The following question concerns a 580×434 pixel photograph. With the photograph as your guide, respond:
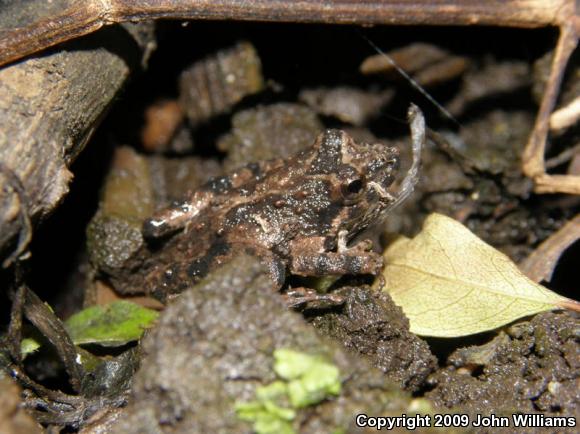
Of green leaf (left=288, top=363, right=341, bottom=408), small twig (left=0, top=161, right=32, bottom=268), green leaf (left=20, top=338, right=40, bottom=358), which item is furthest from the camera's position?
green leaf (left=20, top=338, right=40, bottom=358)

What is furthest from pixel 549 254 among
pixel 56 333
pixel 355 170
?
pixel 56 333

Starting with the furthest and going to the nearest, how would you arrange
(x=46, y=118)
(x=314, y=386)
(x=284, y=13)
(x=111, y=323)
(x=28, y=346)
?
(x=111, y=323) → (x=284, y=13) → (x=28, y=346) → (x=46, y=118) → (x=314, y=386)

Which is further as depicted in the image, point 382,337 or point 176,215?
point 176,215

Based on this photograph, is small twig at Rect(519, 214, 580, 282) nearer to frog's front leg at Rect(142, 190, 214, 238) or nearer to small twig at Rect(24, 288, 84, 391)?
frog's front leg at Rect(142, 190, 214, 238)

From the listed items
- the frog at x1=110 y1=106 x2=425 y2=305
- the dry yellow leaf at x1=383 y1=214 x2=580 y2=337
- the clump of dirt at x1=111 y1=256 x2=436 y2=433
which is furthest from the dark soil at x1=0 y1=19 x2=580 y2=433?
the frog at x1=110 y1=106 x2=425 y2=305

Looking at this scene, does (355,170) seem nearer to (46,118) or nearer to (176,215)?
(176,215)
